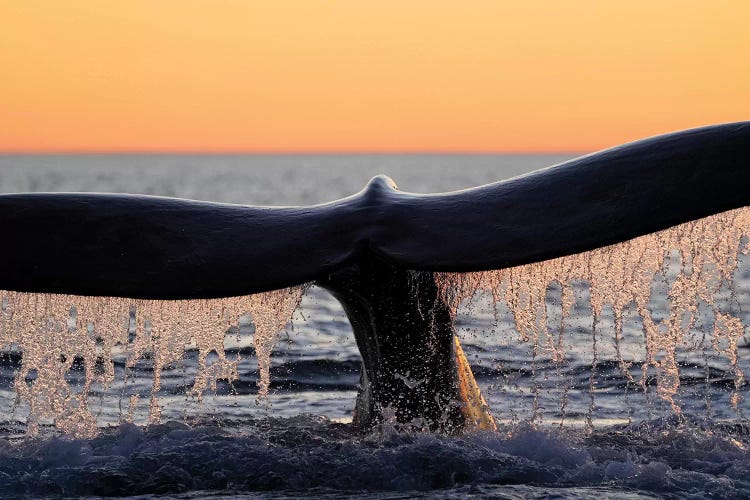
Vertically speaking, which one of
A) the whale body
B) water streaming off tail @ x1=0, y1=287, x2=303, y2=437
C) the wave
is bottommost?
the wave

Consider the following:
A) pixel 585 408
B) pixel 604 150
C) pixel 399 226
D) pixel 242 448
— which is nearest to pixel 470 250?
pixel 399 226

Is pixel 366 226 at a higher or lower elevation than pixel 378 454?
higher

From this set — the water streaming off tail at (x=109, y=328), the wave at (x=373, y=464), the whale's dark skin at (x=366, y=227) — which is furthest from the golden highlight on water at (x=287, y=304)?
the wave at (x=373, y=464)

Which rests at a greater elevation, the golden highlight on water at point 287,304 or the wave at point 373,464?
the golden highlight on water at point 287,304

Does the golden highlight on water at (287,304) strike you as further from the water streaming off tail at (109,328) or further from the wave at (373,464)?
the wave at (373,464)

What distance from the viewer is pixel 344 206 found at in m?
4.46

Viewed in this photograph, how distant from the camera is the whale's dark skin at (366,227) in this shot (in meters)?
4.00

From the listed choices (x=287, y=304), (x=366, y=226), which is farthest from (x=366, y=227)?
(x=287, y=304)

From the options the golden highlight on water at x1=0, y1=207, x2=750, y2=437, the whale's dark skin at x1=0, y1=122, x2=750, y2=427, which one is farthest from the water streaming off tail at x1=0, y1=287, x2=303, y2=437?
the whale's dark skin at x1=0, y1=122, x2=750, y2=427

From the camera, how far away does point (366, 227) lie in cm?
434

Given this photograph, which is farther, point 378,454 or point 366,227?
point 378,454

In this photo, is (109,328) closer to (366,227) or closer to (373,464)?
(373,464)

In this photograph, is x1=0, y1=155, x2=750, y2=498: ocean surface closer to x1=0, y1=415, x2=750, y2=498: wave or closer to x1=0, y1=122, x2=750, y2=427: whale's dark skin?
x1=0, y1=415, x2=750, y2=498: wave

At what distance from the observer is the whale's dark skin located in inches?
158
